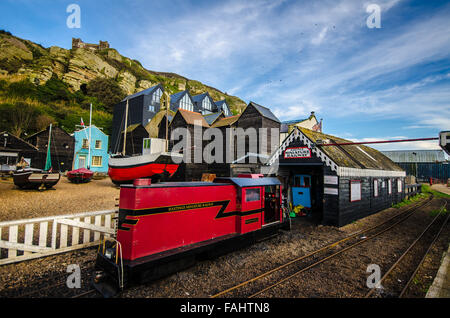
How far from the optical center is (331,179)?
34.8ft

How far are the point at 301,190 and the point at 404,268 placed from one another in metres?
8.17

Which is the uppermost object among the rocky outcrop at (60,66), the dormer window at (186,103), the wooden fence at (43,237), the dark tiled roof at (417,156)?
the rocky outcrop at (60,66)

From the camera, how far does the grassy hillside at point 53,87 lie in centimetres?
3847

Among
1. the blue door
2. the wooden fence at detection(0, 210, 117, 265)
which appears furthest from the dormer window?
the wooden fence at detection(0, 210, 117, 265)

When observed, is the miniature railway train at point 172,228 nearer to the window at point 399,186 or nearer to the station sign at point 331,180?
the station sign at point 331,180

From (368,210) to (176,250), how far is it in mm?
12916

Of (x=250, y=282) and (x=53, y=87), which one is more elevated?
(x=53, y=87)

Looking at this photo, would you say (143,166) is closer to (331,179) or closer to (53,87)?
(331,179)

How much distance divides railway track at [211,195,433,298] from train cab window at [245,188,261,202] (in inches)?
91.2

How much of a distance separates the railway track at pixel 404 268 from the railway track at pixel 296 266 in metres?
1.42

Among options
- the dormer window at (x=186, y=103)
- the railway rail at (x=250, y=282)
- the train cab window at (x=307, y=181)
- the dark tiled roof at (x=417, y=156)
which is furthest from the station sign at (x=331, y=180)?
the dark tiled roof at (x=417, y=156)

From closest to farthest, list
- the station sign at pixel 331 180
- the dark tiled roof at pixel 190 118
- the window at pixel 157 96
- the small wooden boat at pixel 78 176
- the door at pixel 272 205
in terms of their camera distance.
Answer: the door at pixel 272 205, the station sign at pixel 331 180, the small wooden boat at pixel 78 176, the dark tiled roof at pixel 190 118, the window at pixel 157 96

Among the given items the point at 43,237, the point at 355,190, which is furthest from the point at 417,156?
the point at 43,237

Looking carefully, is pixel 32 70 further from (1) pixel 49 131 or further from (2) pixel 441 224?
(2) pixel 441 224
